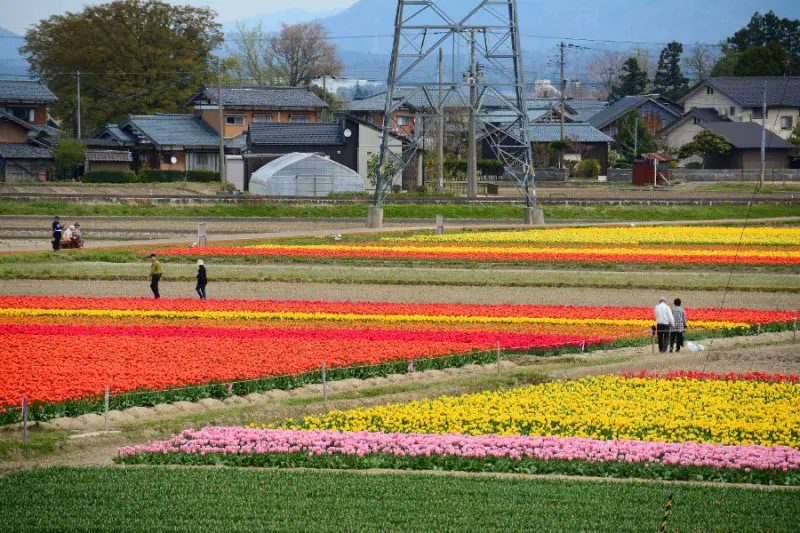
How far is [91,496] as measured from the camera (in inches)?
648

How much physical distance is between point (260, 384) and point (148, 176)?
66.1 meters

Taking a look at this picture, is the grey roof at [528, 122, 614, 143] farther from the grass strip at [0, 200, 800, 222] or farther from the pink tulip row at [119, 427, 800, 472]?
the pink tulip row at [119, 427, 800, 472]

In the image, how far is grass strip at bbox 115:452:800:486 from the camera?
59.4 feet

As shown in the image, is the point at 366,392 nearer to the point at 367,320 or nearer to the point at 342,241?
the point at 367,320

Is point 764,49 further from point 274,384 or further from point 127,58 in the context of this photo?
point 274,384

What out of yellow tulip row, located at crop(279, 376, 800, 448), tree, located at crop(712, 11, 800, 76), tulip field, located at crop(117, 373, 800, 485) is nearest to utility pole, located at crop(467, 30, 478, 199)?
yellow tulip row, located at crop(279, 376, 800, 448)

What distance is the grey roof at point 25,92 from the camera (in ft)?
310

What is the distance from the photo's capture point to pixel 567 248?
50.3 meters

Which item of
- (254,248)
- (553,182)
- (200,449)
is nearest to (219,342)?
(200,449)

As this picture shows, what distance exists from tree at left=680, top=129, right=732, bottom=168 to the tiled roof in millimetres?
8529

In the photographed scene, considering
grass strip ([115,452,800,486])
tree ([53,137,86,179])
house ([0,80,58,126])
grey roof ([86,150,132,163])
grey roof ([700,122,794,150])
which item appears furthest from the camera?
grey roof ([700,122,794,150])

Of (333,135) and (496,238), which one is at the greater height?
(333,135)

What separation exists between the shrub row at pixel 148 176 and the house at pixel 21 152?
4.23 metres

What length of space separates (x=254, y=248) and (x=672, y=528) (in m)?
34.9
